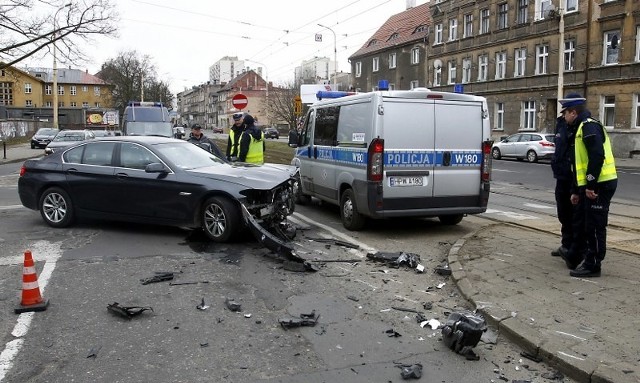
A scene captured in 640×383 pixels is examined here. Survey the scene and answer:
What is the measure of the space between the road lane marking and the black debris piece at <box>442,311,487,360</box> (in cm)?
327

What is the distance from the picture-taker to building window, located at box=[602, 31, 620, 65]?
30891 mm

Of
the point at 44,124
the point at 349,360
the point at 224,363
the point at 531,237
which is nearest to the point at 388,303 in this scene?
the point at 349,360

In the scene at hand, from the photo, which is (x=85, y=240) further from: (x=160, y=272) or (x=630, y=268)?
(x=630, y=268)

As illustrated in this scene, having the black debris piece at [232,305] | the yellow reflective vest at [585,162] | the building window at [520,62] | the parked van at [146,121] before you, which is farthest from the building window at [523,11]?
the black debris piece at [232,305]

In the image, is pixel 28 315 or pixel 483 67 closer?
pixel 28 315

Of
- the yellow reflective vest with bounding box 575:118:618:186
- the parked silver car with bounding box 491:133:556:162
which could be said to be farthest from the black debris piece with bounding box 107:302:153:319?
the parked silver car with bounding box 491:133:556:162

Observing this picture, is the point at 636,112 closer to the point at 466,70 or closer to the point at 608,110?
the point at 608,110

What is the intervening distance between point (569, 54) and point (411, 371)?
3536cm

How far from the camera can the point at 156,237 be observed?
8.21 meters

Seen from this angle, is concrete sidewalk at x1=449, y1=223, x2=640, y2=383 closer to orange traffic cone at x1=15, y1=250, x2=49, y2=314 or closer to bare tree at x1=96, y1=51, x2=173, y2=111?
orange traffic cone at x1=15, y1=250, x2=49, y2=314

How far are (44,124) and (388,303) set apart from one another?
230 feet

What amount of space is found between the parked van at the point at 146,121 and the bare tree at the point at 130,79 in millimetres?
57436

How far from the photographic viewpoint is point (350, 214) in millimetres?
8758

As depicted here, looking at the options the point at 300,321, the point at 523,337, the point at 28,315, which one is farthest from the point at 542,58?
the point at 28,315
